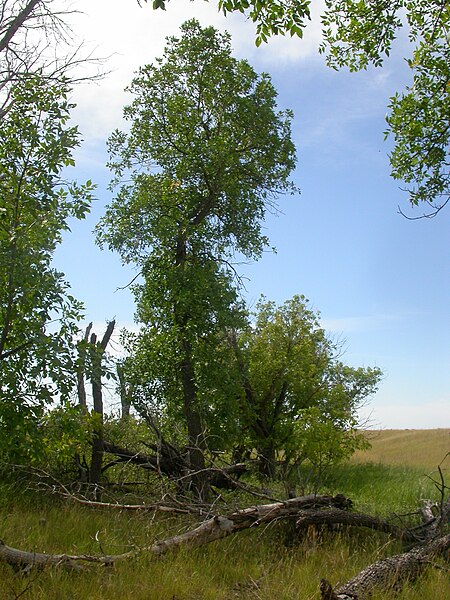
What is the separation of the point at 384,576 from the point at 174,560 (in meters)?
2.87

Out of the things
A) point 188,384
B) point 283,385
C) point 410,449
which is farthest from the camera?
point 410,449

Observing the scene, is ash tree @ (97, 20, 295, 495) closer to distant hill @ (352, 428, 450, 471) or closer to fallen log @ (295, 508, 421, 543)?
fallen log @ (295, 508, 421, 543)

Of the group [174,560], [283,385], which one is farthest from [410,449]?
[174,560]

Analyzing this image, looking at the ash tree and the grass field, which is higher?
the ash tree

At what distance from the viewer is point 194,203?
17.2m

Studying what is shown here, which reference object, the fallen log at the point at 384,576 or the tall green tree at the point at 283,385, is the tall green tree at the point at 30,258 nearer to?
the fallen log at the point at 384,576

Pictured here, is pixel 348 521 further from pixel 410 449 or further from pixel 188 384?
pixel 410 449

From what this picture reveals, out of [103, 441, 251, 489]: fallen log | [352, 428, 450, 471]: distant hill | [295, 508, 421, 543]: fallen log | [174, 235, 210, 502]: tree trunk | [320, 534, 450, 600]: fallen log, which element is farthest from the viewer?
[352, 428, 450, 471]: distant hill

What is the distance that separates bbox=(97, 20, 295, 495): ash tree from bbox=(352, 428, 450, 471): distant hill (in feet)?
34.4

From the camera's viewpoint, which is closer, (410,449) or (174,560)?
(174,560)

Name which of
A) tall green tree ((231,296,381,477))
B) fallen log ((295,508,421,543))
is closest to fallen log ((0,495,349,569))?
fallen log ((295,508,421,543))

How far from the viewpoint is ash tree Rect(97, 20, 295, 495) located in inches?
647

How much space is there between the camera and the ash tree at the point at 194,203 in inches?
647

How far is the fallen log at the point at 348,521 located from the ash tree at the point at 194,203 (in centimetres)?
537
